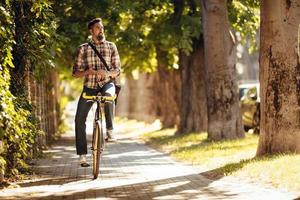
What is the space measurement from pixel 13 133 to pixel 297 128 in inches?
229

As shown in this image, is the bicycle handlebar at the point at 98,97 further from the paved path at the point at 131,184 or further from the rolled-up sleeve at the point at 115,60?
the paved path at the point at 131,184

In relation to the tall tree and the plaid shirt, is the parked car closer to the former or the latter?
the tall tree

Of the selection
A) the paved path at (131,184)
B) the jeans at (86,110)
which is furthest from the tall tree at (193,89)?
the jeans at (86,110)

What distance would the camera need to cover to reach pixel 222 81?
59.5 ft

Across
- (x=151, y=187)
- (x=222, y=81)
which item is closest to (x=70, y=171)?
(x=151, y=187)

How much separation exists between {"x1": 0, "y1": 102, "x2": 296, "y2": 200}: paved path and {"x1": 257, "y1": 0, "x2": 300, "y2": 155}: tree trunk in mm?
1544

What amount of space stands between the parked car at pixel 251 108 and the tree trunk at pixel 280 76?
10345 mm

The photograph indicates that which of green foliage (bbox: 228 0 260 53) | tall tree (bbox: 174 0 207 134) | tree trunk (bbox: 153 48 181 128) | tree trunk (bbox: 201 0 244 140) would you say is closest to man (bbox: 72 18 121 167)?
tree trunk (bbox: 201 0 244 140)

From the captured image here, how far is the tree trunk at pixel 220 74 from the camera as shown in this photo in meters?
17.4

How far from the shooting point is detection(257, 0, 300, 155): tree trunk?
12.1m

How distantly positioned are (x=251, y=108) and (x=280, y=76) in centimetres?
1152

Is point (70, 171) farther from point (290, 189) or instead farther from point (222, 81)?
point (222, 81)

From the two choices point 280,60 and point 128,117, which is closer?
point 280,60

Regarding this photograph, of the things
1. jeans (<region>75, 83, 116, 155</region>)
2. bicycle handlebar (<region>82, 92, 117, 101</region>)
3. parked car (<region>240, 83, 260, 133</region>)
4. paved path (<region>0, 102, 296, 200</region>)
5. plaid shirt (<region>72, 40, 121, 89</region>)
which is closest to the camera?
paved path (<region>0, 102, 296, 200</region>)
